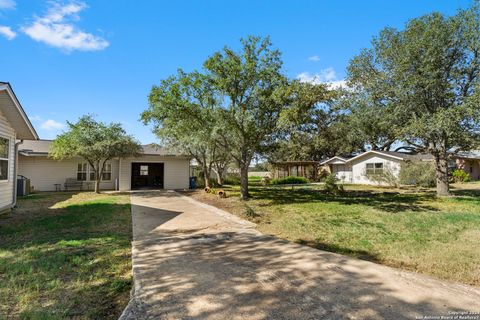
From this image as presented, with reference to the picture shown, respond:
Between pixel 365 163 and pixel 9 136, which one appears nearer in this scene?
pixel 9 136

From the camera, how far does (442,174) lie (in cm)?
1487

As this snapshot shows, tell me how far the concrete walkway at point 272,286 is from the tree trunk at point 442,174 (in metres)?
13.7

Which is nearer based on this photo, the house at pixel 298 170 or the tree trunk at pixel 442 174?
the tree trunk at pixel 442 174

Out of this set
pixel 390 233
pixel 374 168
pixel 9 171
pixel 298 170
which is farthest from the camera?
pixel 298 170

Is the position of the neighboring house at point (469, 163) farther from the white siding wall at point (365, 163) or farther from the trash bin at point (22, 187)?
the trash bin at point (22, 187)

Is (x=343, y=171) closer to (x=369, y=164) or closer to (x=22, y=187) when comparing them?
(x=369, y=164)

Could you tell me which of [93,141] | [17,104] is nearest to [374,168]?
[93,141]

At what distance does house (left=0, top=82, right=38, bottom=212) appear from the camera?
788 centimetres

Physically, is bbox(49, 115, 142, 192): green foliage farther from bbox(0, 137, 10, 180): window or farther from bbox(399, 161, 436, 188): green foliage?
bbox(399, 161, 436, 188): green foliage

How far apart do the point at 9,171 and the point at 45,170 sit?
9.72 metres

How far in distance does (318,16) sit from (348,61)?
7.26 meters

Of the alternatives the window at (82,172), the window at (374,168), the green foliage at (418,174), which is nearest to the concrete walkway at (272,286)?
the window at (82,172)

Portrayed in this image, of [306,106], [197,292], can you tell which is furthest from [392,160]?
[197,292]

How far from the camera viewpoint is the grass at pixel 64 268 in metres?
2.96
